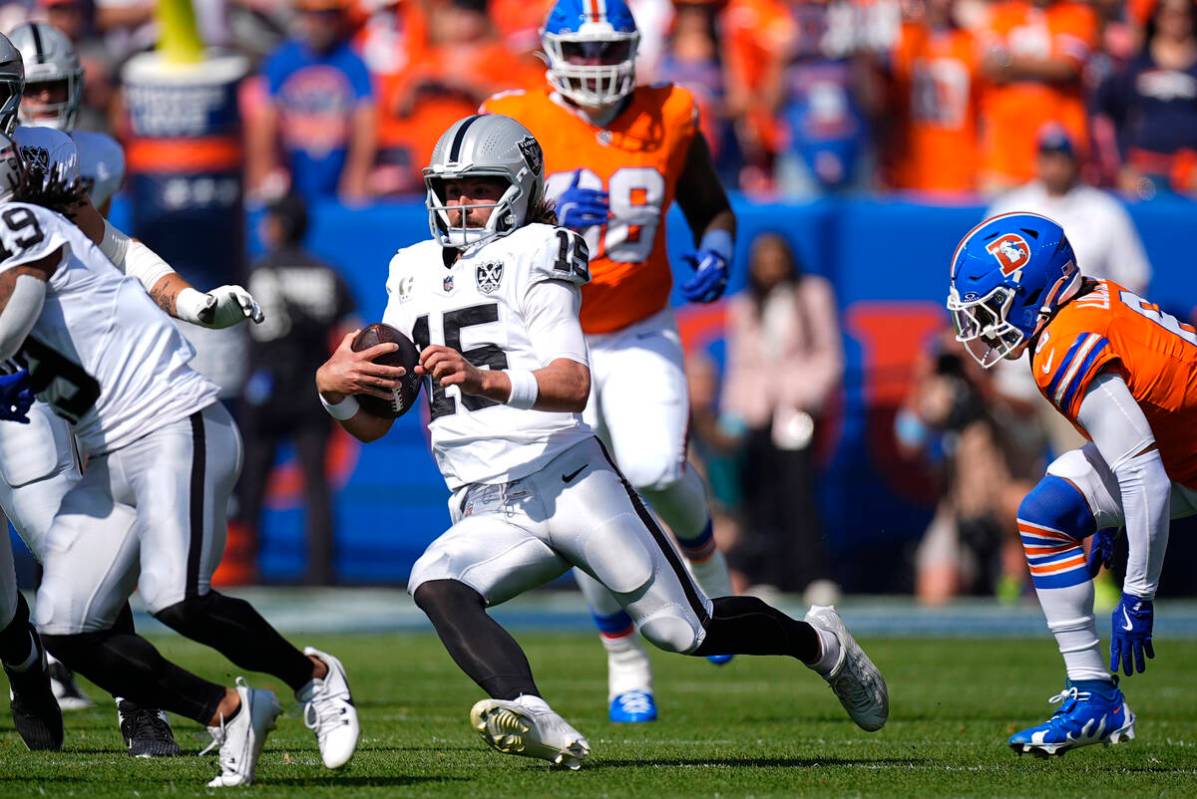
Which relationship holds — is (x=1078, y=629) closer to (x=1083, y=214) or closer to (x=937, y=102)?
(x=1083, y=214)

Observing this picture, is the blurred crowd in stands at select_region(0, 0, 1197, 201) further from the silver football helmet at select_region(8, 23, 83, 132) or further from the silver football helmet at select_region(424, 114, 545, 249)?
the silver football helmet at select_region(424, 114, 545, 249)

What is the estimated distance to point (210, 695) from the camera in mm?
4676

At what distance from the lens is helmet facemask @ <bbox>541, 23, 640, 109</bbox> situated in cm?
648

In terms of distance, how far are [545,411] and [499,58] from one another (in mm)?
7124

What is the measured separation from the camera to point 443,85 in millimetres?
11453

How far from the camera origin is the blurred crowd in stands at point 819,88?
1111 centimetres

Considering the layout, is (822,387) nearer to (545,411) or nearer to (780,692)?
(780,692)

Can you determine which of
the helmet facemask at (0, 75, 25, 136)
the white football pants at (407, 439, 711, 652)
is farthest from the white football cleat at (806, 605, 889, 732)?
the helmet facemask at (0, 75, 25, 136)

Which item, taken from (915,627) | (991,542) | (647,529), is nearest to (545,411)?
(647,529)

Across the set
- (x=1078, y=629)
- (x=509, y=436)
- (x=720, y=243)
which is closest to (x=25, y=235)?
(x=509, y=436)

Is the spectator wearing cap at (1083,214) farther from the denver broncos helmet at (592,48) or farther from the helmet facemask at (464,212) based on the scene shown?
the helmet facemask at (464,212)

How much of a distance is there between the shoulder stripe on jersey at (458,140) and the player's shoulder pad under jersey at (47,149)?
947 mm

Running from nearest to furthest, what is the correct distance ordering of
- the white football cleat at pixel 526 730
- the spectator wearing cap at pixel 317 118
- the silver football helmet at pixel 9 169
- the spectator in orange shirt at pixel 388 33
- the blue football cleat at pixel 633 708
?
the white football cleat at pixel 526 730 → the silver football helmet at pixel 9 169 → the blue football cleat at pixel 633 708 → the spectator wearing cap at pixel 317 118 → the spectator in orange shirt at pixel 388 33

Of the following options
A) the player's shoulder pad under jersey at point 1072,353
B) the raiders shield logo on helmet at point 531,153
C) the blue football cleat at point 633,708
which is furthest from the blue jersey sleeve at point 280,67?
the player's shoulder pad under jersey at point 1072,353
